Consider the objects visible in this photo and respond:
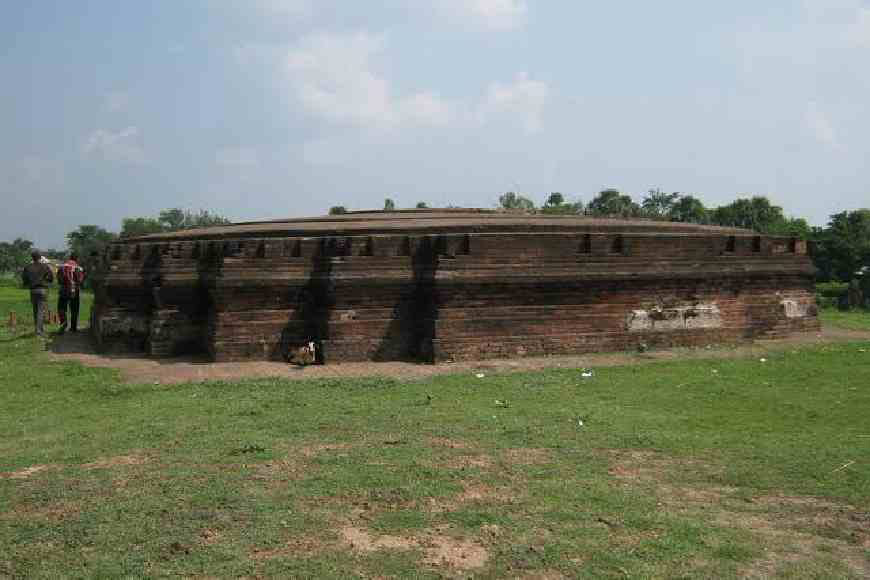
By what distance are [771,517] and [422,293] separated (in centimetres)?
521

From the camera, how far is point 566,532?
338 centimetres

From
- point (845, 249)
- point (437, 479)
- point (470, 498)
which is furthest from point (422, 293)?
point (845, 249)

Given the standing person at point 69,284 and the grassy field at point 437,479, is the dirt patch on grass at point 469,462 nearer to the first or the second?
the grassy field at point 437,479

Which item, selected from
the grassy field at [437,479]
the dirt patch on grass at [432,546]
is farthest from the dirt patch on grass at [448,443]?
the dirt patch on grass at [432,546]

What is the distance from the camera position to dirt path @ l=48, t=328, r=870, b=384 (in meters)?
7.33

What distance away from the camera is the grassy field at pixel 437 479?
10.3 ft

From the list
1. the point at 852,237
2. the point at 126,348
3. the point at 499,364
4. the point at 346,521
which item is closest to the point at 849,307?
the point at 852,237

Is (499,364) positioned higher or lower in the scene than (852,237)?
lower

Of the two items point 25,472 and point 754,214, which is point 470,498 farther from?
point 754,214

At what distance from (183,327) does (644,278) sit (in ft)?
19.1

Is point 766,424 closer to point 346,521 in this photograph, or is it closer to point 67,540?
point 346,521

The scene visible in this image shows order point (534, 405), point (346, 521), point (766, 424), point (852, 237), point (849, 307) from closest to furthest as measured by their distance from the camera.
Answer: point (346, 521) < point (766, 424) < point (534, 405) < point (849, 307) < point (852, 237)

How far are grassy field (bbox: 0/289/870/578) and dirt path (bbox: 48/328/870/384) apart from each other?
1.61ft

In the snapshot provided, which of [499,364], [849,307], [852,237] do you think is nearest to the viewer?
[499,364]
